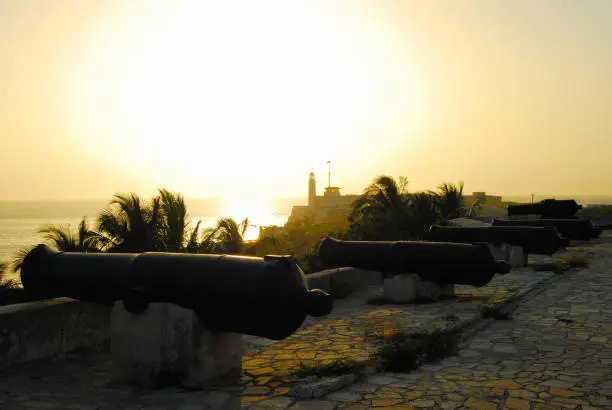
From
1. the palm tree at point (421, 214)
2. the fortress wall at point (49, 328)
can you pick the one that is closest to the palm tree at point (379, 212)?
the palm tree at point (421, 214)

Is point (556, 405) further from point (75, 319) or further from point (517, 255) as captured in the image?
point (517, 255)

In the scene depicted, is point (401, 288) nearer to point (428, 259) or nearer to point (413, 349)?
point (428, 259)

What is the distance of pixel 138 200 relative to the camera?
14547 mm

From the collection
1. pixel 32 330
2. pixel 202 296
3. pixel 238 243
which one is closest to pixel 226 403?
pixel 202 296

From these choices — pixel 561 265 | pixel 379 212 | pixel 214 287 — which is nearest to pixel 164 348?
pixel 214 287

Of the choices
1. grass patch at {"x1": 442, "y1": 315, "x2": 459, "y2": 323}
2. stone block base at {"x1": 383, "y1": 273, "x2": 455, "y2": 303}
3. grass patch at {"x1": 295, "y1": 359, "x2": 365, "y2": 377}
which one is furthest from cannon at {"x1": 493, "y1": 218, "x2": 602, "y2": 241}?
grass patch at {"x1": 295, "y1": 359, "x2": 365, "y2": 377}

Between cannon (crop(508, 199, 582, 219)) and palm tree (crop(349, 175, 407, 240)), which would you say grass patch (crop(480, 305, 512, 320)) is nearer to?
palm tree (crop(349, 175, 407, 240))

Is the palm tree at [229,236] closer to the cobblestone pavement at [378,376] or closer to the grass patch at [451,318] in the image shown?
the cobblestone pavement at [378,376]

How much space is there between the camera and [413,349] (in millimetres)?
5617

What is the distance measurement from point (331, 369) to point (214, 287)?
1.25 meters

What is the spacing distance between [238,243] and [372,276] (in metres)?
7.25

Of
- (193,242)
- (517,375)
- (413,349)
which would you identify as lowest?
(517,375)

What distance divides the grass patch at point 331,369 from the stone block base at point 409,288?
13.3ft

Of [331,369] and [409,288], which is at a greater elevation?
[409,288]
